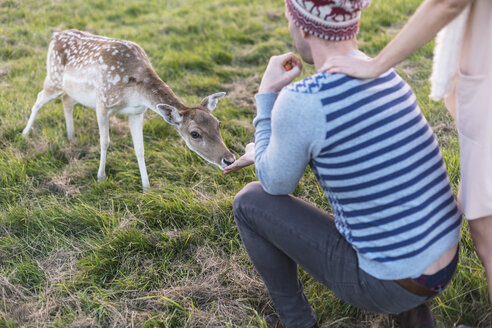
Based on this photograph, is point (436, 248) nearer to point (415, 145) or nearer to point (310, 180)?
point (415, 145)

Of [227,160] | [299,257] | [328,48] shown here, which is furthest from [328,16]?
[227,160]

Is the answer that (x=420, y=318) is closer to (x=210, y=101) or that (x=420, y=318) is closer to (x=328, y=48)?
(x=328, y=48)

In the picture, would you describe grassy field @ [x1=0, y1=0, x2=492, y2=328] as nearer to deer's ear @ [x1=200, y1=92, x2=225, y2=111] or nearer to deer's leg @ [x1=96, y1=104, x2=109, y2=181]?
deer's leg @ [x1=96, y1=104, x2=109, y2=181]

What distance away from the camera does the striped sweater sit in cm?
158

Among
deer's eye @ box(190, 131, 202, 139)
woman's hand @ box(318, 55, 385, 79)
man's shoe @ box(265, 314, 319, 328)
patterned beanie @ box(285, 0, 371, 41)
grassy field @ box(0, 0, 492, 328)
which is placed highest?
patterned beanie @ box(285, 0, 371, 41)

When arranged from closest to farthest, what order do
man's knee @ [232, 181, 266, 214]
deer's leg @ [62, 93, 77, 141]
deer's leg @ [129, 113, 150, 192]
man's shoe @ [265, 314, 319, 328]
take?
man's knee @ [232, 181, 266, 214] → man's shoe @ [265, 314, 319, 328] → deer's leg @ [129, 113, 150, 192] → deer's leg @ [62, 93, 77, 141]

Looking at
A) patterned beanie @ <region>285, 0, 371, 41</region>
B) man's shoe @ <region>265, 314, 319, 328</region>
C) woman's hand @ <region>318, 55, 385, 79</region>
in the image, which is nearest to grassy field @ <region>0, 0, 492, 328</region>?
man's shoe @ <region>265, 314, 319, 328</region>

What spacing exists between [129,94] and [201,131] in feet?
2.34

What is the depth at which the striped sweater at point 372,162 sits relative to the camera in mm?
1578

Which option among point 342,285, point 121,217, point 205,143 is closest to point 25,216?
point 121,217

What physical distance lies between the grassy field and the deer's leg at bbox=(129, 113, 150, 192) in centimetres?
9

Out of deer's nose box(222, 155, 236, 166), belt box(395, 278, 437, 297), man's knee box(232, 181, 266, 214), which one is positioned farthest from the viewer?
deer's nose box(222, 155, 236, 166)

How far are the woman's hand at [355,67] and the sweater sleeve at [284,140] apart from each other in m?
0.17

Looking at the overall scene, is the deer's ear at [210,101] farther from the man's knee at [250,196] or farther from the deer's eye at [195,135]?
the man's knee at [250,196]
